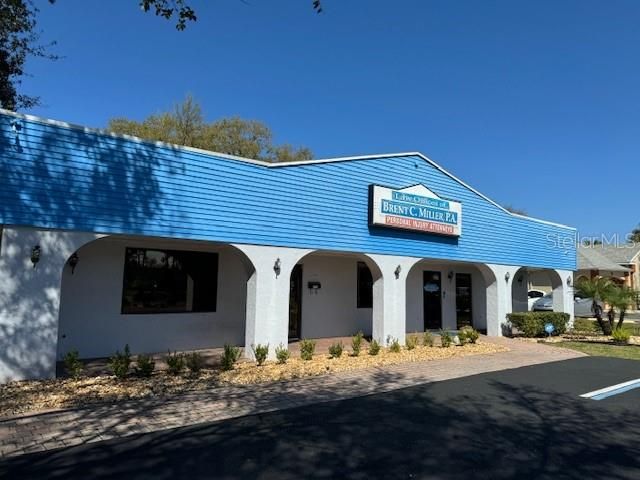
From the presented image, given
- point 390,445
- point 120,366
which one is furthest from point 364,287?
point 390,445

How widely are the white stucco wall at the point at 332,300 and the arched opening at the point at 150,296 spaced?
223 centimetres

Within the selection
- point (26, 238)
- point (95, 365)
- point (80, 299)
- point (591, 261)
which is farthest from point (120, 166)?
point (591, 261)

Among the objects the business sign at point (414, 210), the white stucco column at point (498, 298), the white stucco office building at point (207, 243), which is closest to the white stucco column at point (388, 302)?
the white stucco office building at point (207, 243)

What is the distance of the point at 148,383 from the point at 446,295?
43.6 ft

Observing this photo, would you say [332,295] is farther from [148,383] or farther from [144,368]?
[148,383]

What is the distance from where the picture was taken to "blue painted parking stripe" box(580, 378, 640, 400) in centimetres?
816

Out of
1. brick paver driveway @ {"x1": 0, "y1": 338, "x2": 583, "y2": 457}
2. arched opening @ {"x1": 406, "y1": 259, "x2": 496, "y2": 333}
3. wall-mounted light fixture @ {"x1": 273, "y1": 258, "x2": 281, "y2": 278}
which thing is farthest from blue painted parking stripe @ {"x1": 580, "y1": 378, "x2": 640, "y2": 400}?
arched opening @ {"x1": 406, "y1": 259, "x2": 496, "y2": 333}

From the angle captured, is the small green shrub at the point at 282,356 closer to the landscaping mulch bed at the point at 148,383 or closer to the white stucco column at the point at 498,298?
the landscaping mulch bed at the point at 148,383

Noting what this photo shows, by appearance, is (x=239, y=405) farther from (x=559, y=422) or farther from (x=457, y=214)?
(x=457, y=214)

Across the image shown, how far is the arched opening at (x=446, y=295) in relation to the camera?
17484 millimetres

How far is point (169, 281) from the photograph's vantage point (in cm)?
1172

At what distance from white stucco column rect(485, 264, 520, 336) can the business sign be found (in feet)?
9.70

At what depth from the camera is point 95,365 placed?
9594mm

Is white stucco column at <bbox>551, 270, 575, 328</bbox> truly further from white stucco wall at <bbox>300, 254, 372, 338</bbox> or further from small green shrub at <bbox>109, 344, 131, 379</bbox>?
small green shrub at <bbox>109, 344, 131, 379</bbox>
